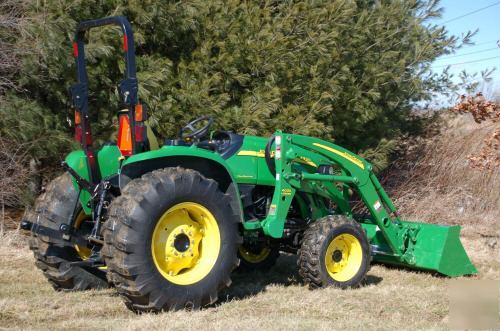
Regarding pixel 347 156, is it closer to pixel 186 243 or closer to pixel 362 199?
pixel 362 199

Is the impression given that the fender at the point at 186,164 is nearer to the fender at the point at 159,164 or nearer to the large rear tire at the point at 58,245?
the fender at the point at 159,164

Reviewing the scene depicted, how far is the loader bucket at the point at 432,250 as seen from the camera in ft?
22.3

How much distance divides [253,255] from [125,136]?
2.42 meters

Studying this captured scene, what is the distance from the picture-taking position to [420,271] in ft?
23.5

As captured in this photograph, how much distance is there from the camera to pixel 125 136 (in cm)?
547

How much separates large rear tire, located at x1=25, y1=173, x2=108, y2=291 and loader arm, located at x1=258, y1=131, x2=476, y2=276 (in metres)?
1.69

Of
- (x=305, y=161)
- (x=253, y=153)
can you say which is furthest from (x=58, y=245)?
(x=305, y=161)

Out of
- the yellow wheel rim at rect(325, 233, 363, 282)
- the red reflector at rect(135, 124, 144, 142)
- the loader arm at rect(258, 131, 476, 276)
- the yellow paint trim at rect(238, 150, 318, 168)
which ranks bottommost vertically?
the yellow wheel rim at rect(325, 233, 363, 282)

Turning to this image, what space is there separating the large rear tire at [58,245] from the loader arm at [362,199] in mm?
1686

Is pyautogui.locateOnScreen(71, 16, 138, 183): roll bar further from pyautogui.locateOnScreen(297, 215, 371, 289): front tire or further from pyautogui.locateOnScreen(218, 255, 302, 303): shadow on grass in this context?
pyautogui.locateOnScreen(297, 215, 371, 289): front tire

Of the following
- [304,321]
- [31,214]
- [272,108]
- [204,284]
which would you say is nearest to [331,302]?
[304,321]

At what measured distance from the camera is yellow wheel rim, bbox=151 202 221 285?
492 cm

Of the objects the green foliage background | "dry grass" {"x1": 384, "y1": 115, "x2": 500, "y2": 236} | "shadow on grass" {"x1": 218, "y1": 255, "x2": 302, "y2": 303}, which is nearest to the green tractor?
"shadow on grass" {"x1": 218, "y1": 255, "x2": 302, "y2": 303}

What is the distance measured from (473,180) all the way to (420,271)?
583cm
